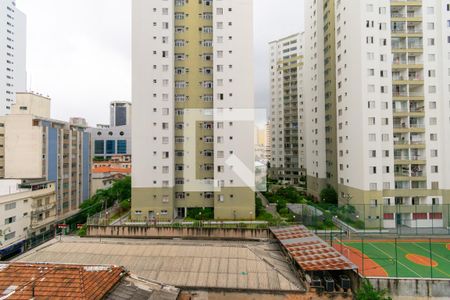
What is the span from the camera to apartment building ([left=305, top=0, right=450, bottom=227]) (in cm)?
2309

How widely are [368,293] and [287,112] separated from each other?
46.5 meters

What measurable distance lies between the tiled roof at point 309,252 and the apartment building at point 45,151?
24619 mm

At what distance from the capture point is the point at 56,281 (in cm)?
952

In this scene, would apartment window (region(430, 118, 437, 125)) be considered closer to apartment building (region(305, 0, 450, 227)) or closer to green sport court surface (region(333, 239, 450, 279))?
apartment building (region(305, 0, 450, 227))

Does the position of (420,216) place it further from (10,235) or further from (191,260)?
(10,235)

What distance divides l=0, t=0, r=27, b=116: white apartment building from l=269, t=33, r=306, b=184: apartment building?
57.7 meters

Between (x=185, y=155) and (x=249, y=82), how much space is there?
9.35 metres

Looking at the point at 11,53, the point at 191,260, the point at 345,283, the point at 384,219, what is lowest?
the point at 345,283

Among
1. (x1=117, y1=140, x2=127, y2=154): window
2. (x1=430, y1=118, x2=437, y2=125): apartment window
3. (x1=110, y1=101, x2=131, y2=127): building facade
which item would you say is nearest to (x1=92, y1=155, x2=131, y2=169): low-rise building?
(x1=117, y1=140, x2=127, y2=154): window

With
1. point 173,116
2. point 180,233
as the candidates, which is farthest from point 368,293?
point 173,116

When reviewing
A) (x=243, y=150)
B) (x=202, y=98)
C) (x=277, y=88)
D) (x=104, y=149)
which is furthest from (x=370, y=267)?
(x=104, y=149)

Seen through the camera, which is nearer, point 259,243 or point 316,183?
point 259,243

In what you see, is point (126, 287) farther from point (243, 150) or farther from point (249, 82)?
point (249, 82)

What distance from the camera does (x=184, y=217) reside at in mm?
25297
